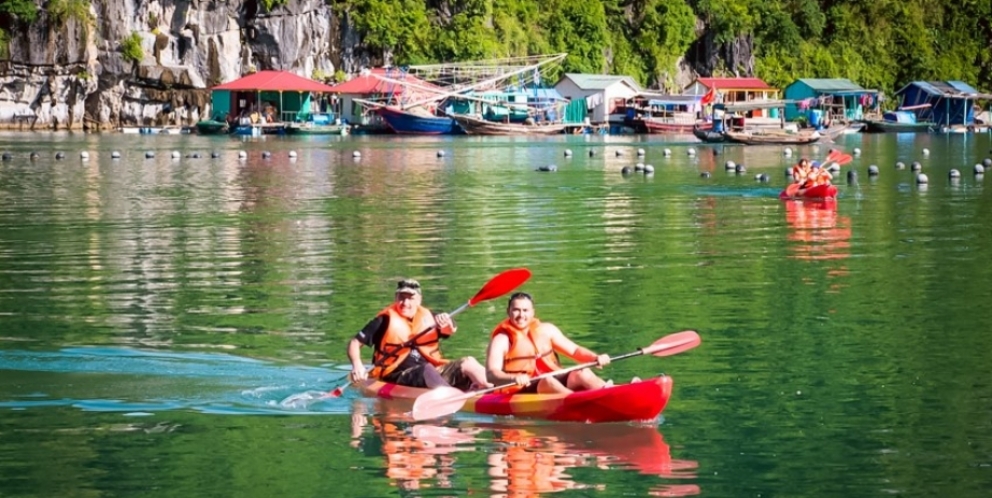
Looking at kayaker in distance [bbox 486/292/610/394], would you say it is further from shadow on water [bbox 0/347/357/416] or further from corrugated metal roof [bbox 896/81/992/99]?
corrugated metal roof [bbox 896/81/992/99]

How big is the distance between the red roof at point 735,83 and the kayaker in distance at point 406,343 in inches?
4690

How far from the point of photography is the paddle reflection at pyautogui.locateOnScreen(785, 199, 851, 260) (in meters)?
33.8

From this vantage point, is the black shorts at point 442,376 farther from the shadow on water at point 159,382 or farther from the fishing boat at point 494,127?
the fishing boat at point 494,127

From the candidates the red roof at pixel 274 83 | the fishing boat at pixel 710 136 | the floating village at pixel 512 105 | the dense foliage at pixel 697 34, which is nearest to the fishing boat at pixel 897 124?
the floating village at pixel 512 105

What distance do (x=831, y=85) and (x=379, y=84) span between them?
42.8m

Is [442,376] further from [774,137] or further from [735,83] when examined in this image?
[735,83]

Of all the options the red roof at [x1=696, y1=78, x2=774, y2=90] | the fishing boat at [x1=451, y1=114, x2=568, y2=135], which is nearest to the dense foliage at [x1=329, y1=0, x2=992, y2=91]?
the red roof at [x1=696, y1=78, x2=774, y2=90]

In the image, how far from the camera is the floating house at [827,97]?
138625 millimetres

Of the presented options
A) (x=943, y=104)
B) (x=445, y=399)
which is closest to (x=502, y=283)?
(x=445, y=399)

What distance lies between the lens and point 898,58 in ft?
509

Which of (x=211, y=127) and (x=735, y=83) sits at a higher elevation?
(x=735, y=83)

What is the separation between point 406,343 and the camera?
1908 centimetres

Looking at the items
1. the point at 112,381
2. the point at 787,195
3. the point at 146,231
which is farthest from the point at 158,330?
the point at 787,195

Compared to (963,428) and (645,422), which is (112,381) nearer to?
(645,422)
